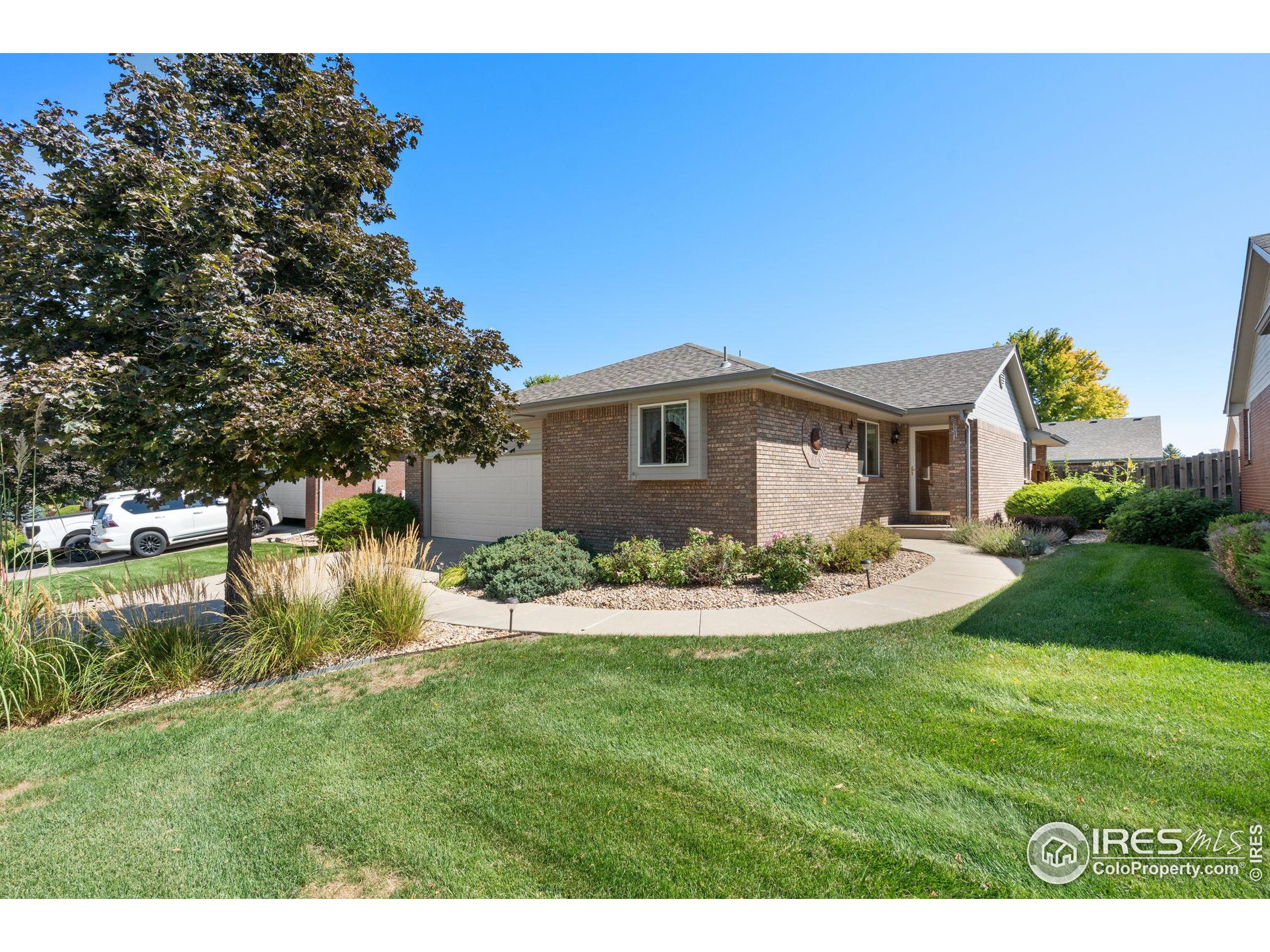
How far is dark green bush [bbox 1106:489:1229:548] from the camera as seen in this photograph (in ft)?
34.3

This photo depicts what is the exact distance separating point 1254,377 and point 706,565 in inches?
474

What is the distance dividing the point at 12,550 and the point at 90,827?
3.21 meters

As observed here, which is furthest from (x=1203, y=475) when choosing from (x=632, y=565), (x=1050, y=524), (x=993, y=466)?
(x=632, y=565)

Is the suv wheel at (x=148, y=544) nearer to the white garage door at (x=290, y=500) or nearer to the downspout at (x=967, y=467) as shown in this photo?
the white garage door at (x=290, y=500)

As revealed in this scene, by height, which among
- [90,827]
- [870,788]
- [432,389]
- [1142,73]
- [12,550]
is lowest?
[90,827]

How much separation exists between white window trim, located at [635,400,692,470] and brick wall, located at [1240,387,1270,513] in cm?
930

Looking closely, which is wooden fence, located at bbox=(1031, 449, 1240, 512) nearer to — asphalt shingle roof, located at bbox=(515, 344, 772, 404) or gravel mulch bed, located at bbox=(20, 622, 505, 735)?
asphalt shingle roof, located at bbox=(515, 344, 772, 404)

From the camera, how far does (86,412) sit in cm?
418

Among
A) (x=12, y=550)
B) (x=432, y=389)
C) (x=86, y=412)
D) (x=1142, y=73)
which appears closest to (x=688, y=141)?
(x=1142, y=73)

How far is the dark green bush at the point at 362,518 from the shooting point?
512 inches

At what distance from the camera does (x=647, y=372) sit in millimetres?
11102

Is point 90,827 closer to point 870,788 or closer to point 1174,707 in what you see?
point 870,788

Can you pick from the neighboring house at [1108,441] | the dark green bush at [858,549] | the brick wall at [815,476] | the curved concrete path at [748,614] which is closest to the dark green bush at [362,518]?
the curved concrete path at [748,614]

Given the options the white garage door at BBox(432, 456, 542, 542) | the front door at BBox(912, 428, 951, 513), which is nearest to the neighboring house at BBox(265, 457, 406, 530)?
the white garage door at BBox(432, 456, 542, 542)
